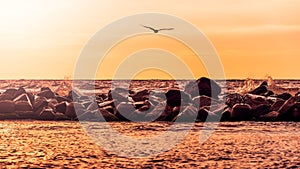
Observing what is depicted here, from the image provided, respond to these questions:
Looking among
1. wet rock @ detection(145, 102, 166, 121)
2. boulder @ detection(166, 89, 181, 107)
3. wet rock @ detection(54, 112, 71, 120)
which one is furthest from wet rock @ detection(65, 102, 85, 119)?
boulder @ detection(166, 89, 181, 107)

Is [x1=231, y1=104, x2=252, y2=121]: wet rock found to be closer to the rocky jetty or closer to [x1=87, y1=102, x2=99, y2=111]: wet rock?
the rocky jetty

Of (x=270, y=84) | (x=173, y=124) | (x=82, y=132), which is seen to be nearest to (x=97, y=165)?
(x=82, y=132)

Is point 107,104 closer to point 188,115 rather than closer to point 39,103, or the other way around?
point 39,103

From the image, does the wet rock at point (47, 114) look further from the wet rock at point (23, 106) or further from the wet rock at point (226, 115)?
the wet rock at point (226, 115)

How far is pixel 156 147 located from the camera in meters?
15.3

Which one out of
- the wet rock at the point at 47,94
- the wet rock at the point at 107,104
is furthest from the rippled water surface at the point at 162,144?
the wet rock at the point at 47,94

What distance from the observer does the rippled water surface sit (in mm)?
13000

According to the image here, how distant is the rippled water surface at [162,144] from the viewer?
1300cm

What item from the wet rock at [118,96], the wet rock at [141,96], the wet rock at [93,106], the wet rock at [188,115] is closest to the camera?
the wet rock at [188,115]

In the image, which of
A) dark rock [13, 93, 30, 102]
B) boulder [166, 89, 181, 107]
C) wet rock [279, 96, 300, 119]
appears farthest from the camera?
dark rock [13, 93, 30, 102]

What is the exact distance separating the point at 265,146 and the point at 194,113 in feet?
22.0

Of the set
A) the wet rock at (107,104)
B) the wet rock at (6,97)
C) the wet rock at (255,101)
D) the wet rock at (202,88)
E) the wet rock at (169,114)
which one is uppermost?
the wet rock at (202,88)

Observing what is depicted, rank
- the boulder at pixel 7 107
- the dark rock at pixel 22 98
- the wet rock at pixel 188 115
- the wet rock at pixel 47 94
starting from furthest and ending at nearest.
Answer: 1. the wet rock at pixel 47 94
2. the dark rock at pixel 22 98
3. the boulder at pixel 7 107
4. the wet rock at pixel 188 115

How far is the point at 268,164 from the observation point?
12.8 meters
